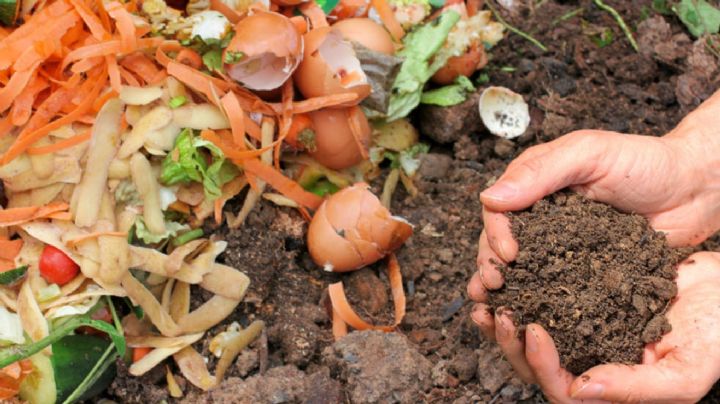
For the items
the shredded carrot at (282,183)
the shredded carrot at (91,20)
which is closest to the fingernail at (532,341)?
the shredded carrot at (282,183)

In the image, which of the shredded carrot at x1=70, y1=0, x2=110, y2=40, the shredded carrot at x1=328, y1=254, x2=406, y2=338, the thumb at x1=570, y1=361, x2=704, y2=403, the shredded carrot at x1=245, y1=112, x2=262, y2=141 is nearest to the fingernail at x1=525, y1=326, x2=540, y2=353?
the thumb at x1=570, y1=361, x2=704, y2=403

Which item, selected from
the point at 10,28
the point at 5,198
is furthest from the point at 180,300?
the point at 10,28

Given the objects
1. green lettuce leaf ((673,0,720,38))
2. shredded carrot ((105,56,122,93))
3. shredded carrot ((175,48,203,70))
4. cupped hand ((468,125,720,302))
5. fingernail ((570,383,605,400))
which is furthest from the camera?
green lettuce leaf ((673,0,720,38))

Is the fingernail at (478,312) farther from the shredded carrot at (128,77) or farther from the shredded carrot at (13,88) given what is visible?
the shredded carrot at (13,88)

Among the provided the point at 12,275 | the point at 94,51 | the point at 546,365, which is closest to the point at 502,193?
the point at 546,365

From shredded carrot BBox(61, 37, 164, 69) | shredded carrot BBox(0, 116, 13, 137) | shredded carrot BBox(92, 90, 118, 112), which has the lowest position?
shredded carrot BBox(0, 116, 13, 137)

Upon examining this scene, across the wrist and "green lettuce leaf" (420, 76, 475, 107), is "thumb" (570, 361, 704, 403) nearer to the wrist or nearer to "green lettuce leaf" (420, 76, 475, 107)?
the wrist

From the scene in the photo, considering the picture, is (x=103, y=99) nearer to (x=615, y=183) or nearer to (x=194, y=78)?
(x=194, y=78)
